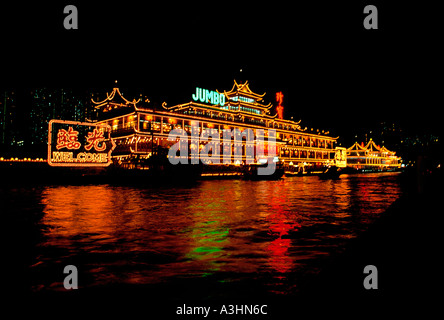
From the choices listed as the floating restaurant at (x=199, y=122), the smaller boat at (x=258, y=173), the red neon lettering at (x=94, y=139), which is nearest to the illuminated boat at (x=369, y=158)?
the floating restaurant at (x=199, y=122)

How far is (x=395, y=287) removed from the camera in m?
3.78

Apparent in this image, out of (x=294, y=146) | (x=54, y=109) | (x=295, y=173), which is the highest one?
(x=54, y=109)

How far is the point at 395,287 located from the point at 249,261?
2201 mm

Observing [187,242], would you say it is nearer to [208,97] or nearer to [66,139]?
[66,139]

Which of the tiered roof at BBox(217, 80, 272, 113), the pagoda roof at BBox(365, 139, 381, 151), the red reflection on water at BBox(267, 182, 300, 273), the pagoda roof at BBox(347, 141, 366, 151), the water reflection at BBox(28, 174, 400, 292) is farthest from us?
the pagoda roof at BBox(365, 139, 381, 151)

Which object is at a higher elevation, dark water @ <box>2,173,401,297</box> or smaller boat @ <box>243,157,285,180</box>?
smaller boat @ <box>243,157,285,180</box>

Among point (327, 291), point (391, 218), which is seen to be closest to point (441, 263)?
point (327, 291)

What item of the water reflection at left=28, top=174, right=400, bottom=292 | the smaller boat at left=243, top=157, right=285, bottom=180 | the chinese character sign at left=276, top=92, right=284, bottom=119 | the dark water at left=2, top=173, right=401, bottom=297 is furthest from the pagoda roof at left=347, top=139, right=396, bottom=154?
the dark water at left=2, top=173, right=401, bottom=297

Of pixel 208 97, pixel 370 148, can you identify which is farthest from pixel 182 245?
pixel 370 148

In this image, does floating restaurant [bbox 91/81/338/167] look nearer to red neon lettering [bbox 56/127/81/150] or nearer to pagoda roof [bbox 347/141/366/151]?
red neon lettering [bbox 56/127/81/150]

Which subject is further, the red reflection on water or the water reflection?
the red reflection on water

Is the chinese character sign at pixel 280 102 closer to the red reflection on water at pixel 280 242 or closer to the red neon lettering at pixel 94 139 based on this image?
the red neon lettering at pixel 94 139
